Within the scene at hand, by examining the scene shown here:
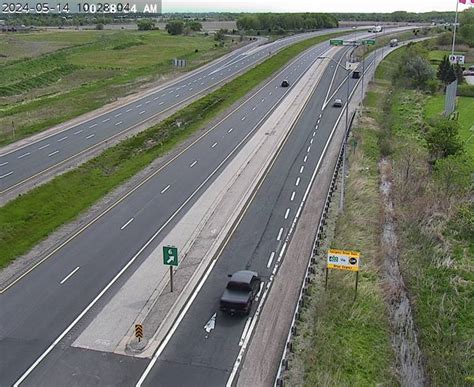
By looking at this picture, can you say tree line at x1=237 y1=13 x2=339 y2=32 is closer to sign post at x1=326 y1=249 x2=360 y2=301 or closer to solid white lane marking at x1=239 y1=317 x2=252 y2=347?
sign post at x1=326 y1=249 x2=360 y2=301

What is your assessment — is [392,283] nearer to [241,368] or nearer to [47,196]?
[241,368]

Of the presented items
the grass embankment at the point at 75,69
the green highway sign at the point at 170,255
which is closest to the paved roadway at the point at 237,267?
the green highway sign at the point at 170,255

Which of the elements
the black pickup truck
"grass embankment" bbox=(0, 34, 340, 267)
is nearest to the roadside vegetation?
the black pickup truck

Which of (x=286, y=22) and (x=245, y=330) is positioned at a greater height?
(x=286, y=22)

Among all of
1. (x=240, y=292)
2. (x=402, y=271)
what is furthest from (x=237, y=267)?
(x=402, y=271)

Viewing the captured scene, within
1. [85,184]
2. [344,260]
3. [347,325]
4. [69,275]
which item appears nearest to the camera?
[347,325]

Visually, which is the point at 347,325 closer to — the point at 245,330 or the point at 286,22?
the point at 245,330

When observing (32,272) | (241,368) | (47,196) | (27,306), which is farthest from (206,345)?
(47,196)
